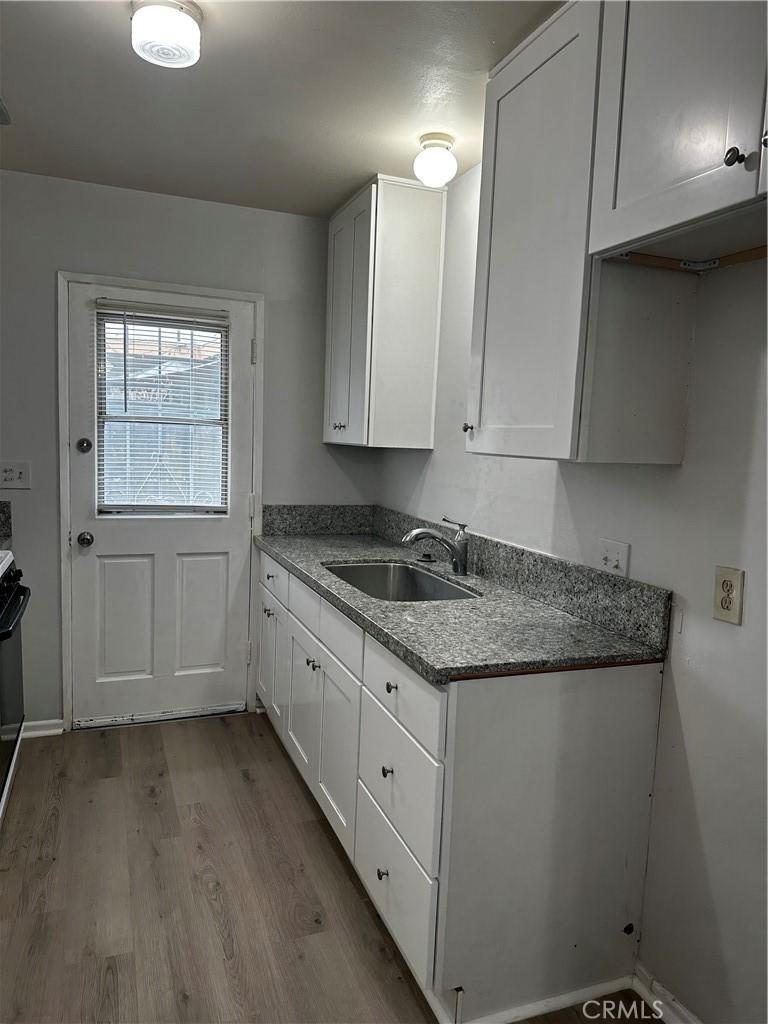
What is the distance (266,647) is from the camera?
3213 millimetres

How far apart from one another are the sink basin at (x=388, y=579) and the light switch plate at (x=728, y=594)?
123 centimetres

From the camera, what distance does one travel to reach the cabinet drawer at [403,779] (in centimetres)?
159

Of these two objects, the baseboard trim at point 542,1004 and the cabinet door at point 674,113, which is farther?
the baseboard trim at point 542,1004

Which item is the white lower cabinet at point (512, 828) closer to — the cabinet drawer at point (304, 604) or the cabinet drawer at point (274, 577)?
the cabinet drawer at point (304, 604)

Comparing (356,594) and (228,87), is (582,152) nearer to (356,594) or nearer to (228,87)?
(228,87)

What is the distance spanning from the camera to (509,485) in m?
2.45

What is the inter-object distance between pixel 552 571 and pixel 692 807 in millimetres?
750

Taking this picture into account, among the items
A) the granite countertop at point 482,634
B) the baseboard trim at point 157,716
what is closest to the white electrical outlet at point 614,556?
the granite countertop at point 482,634

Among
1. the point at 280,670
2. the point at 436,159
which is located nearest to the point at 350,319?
the point at 436,159

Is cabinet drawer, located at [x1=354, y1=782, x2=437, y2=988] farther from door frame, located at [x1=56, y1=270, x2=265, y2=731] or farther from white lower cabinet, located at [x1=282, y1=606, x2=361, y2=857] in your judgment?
door frame, located at [x1=56, y1=270, x2=265, y2=731]

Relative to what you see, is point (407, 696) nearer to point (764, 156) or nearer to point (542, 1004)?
point (542, 1004)

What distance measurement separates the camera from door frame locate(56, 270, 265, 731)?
9.80ft

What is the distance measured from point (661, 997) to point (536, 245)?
1863 mm

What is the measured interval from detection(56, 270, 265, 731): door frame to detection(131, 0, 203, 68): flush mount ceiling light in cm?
140
